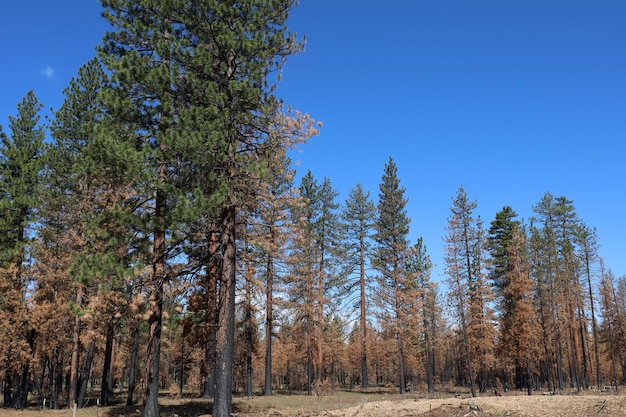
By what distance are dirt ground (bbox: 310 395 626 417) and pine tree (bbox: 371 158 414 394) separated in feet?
57.8

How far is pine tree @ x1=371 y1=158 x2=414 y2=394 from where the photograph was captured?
1329 inches

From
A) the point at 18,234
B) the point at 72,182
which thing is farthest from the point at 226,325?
the point at 18,234

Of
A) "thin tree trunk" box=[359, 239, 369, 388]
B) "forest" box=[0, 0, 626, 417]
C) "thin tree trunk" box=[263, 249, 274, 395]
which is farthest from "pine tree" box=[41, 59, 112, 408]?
"thin tree trunk" box=[359, 239, 369, 388]

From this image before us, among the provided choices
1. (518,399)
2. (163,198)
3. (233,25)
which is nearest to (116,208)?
(163,198)

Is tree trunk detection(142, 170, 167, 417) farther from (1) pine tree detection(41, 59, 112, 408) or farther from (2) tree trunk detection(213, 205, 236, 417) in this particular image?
(1) pine tree detection(41, 59, 112, 408)

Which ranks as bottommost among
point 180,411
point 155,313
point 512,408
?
point 180,411

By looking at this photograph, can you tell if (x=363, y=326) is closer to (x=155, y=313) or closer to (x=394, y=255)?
(x=394, y=255)

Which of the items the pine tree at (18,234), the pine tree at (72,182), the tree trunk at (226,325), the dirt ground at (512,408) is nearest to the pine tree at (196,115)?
the tree trunk at (226,325)

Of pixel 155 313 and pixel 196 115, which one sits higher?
pixel 196 115

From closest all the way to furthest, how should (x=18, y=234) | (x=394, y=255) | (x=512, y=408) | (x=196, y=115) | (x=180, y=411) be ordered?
(x=196, y=115) < (x=512, y=408) < (x=180, y=411) < (x=18, y=234) < (x=394, y=255)

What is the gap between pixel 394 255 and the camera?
35.6 m

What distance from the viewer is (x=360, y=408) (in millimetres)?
16484

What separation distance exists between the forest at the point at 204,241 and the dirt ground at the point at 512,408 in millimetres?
5893

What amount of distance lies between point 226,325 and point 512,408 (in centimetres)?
997
